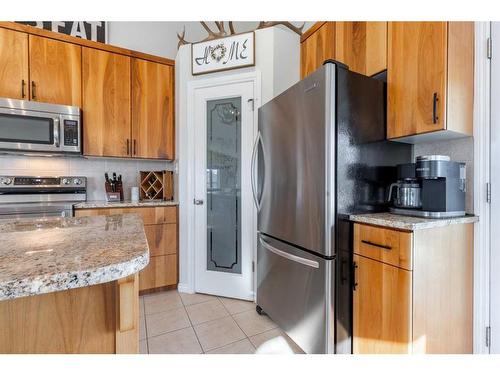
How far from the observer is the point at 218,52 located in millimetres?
2471

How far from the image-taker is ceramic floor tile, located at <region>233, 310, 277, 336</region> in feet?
6.41

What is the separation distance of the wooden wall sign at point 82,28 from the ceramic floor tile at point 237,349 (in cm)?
322

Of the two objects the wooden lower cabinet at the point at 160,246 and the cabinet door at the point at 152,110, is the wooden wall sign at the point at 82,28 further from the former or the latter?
the wooden lower cabinet at the point at 160,246

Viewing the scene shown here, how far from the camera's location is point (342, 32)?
185 centimetres

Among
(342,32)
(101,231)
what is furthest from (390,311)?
(342,32)

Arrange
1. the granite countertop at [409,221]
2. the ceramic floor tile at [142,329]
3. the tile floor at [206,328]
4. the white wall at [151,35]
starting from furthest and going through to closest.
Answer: the white wall at [151,35] → the ceramic floor tile at [142,329] → the tile floor at [206,328] → the granite countertop at [409,221]

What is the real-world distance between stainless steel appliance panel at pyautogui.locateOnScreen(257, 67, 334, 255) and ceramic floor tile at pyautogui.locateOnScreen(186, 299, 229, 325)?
2.59 ft

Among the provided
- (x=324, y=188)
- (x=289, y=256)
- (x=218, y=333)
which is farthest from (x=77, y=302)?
Result: (x=218, y=333)

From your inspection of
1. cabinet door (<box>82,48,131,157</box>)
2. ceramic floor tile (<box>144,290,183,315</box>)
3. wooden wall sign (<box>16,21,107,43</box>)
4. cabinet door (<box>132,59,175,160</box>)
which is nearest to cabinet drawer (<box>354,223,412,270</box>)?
ceramic floor tile (<box>144,290,183,315</box>)

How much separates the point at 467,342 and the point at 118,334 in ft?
6.01

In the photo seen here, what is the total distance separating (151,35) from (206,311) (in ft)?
10.1

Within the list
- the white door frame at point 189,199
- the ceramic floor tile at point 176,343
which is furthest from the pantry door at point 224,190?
the ceramic floor tile at point 176,343

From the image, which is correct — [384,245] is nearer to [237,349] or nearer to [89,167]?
[237,349]

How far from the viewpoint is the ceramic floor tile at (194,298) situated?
242 cm
